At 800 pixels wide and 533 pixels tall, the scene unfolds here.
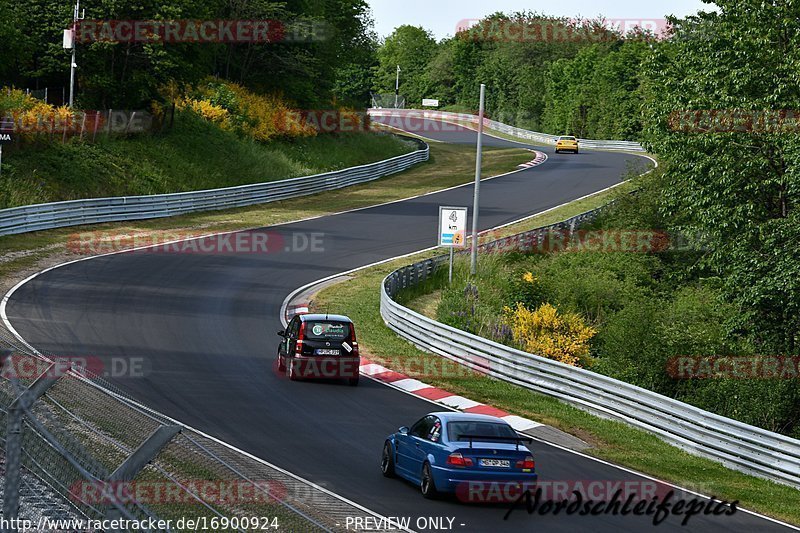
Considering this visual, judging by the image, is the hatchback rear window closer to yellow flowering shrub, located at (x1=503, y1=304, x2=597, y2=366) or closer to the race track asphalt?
the race track asphalt

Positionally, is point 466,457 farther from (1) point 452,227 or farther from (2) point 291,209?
(2) point 291,209

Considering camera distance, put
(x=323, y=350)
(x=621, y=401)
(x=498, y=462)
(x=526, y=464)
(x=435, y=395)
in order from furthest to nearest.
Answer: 1. (x=435, y=395)
2. (x=323, y=350)
3. (x=621, y=401)
4. (x=526, y=464)
5. (x=498, y=462)

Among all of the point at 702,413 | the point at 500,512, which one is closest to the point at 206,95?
the point at 702,413

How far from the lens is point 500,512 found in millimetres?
14117

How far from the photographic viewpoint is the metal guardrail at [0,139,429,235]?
39.6 meters

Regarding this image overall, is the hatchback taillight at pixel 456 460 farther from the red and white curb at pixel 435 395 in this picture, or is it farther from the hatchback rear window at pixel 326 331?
the hatchback rear window at pixel 326 331

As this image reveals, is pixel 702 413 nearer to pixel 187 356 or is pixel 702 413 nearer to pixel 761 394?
pixel 761 394

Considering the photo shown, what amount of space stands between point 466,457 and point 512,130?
337 feet

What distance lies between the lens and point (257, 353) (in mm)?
25562

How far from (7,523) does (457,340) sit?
20.5m

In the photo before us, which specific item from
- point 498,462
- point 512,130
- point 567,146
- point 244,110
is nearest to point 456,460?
point 498,462

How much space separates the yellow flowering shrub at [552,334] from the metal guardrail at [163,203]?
19248 millimetres

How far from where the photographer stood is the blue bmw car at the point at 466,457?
1420 centimetres

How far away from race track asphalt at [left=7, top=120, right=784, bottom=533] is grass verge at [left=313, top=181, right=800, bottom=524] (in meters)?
1.05
